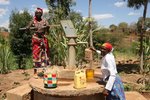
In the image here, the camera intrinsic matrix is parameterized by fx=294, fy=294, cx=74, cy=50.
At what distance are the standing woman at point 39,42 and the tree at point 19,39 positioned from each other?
29.6ft

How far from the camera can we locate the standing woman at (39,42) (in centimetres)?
507

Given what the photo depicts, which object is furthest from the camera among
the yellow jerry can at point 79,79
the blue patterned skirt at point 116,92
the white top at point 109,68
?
the blue patterned skirt at point 116,92

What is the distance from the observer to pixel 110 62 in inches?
143

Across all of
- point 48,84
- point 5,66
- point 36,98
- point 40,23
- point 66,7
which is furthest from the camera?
point 66,7

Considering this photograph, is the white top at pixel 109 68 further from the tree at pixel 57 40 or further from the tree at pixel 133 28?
the tree at pixel 133 28

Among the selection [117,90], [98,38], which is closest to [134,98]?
[117,90]

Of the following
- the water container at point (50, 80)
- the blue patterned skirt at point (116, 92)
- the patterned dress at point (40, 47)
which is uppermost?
the patterned dress at point (40, 47)

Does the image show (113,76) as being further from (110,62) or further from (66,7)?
(66,7)

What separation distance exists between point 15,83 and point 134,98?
445 cm

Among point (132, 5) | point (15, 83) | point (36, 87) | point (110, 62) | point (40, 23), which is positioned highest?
point (132, 5)

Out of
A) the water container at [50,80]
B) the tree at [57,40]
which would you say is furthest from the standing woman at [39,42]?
the tree at [57,40]

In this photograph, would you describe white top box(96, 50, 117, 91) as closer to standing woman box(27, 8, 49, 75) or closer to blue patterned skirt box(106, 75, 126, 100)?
blue patterned skirt box(106, 75, 126, 100)

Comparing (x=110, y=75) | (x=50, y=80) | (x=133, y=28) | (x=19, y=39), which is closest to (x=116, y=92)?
(x=110, y=75)

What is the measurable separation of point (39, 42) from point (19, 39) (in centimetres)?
925
